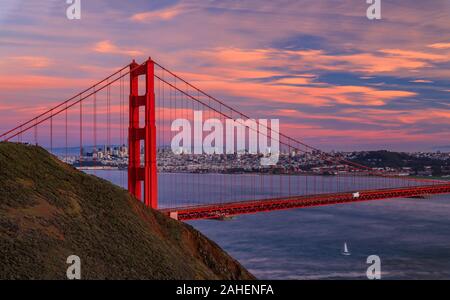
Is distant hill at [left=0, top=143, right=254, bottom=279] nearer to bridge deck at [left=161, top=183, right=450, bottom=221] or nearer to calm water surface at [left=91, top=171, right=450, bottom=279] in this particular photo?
bridge deck at [left=161, top=183, right=450, bottom=221]

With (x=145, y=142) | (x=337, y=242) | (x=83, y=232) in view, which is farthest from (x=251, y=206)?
(x=83, y=232)

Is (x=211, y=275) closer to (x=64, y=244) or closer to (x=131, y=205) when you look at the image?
(x=131, y=205)

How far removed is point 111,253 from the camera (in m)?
18.2

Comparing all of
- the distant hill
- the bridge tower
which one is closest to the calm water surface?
the bridge tower

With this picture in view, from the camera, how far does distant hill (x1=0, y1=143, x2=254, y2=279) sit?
16.0 metres

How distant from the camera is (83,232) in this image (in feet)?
61.4

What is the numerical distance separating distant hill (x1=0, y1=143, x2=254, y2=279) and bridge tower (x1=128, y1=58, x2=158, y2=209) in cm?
1065

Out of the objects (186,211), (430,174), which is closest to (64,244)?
(186,211)

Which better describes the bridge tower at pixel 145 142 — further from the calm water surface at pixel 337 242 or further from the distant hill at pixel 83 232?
the calm water surface at pixel 337 242

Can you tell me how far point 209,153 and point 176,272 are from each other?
14679 centimetres

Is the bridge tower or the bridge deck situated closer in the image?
the bridge tower

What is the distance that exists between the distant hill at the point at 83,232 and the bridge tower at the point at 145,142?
10.7m

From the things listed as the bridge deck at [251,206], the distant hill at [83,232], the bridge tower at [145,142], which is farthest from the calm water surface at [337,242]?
the distant hill at [83,232]

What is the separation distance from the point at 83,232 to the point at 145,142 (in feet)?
61.2
